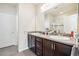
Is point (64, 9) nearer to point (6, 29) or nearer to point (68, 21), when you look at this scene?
point (68, 21)

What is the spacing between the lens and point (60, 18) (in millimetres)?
2475

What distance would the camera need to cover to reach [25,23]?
3617mm

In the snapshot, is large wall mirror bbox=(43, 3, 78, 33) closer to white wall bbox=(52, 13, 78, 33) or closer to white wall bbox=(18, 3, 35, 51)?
white wall bbox=(52, 13, 78, 33)

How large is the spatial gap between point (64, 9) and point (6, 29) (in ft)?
5.65

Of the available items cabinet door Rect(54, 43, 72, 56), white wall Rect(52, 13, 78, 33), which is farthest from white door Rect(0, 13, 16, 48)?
cabinet door Rect(54, 43, 72, 56)

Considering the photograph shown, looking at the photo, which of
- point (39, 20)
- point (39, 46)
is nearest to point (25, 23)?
point (39, 20)

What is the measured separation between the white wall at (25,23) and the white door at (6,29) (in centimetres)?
68

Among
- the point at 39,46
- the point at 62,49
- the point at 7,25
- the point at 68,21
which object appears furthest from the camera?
the point at 39,46

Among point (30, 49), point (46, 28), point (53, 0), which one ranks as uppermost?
point (53, 0)

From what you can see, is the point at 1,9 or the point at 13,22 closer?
the point at 1,9

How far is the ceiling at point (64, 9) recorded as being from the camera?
2119mm

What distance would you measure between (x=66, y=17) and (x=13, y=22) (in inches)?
60.0

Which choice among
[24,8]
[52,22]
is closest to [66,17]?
[52,22]

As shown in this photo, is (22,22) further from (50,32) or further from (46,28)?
(50,32)
